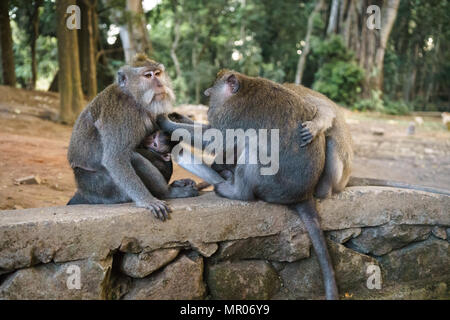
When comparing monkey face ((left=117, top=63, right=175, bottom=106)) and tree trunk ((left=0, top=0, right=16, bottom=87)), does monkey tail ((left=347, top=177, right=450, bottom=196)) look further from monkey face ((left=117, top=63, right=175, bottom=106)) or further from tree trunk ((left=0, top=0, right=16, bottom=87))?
tree trunk ((left=0, top=0, right=16, bottom=87))

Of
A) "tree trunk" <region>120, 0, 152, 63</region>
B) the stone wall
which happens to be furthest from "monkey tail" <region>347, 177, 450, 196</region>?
"tree trunk" <region>120, 0, 152, 63</region>

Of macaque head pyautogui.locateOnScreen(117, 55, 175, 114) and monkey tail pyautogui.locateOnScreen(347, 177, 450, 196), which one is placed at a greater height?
macaque head pyautogui.locateOnScreen(117, 55, 175, 114)

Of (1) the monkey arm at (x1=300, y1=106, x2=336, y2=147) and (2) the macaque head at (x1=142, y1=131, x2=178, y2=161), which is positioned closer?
(1) the monkey arm at (x1=300, y1=106, x2=336, y2=147)

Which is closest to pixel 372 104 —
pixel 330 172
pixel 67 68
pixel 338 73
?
pixel 338 73

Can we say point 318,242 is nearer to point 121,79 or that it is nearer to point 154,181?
point 154,181

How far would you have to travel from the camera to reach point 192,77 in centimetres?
1741

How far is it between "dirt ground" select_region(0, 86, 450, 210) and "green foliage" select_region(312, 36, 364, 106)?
564cm

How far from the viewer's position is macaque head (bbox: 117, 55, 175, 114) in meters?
3.22

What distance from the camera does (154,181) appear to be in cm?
328

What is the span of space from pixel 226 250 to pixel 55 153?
434 centimetres

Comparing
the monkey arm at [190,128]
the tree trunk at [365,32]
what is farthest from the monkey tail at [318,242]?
the tree trunk at [365,32]

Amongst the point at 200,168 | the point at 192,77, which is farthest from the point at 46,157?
the point at 192,77

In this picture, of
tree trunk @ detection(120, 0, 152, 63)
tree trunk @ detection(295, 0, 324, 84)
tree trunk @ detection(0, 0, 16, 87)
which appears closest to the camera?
tree trunk @ detection(0, 0, 16, 87)

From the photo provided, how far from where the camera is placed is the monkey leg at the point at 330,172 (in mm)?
3344
